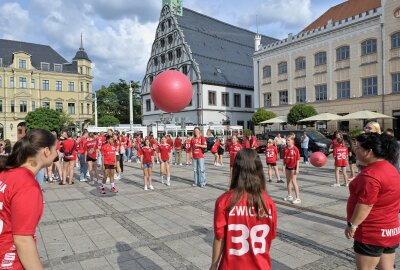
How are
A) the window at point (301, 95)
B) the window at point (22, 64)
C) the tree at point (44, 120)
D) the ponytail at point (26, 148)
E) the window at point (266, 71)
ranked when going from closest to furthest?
the ponytail at point (26, 148) → the window at point (301, 95) → the window at point (266, 71) → the tree at point (44, 120) → the window at point (22, 64)

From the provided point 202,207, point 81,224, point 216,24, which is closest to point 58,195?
point 81,224

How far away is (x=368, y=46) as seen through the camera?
29391mm

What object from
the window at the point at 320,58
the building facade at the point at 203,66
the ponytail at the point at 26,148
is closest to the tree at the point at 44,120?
the building facade at the point at 203,66

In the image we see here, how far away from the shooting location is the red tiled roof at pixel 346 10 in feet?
111

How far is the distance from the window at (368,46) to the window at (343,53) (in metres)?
1.41

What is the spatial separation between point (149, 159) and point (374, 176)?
851 cm

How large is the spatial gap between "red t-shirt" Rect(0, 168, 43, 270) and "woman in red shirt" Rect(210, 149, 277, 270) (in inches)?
48.8

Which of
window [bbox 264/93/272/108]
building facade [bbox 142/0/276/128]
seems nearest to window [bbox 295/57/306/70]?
window [bbox 264/93/272/108]

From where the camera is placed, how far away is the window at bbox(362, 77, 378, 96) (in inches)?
1149

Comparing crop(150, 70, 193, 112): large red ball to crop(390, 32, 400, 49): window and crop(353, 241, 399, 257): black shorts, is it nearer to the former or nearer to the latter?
crop(353, 241, 399, 257): black shorts

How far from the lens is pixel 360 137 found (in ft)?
10.7

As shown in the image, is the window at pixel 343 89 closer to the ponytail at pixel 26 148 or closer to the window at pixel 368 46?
the window at pixel 368 46

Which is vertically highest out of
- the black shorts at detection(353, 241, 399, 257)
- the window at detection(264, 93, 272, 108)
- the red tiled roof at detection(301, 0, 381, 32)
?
the red tiled roof at detection(301, 0, 381, 32)

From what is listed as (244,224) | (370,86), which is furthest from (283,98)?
(244,224)
